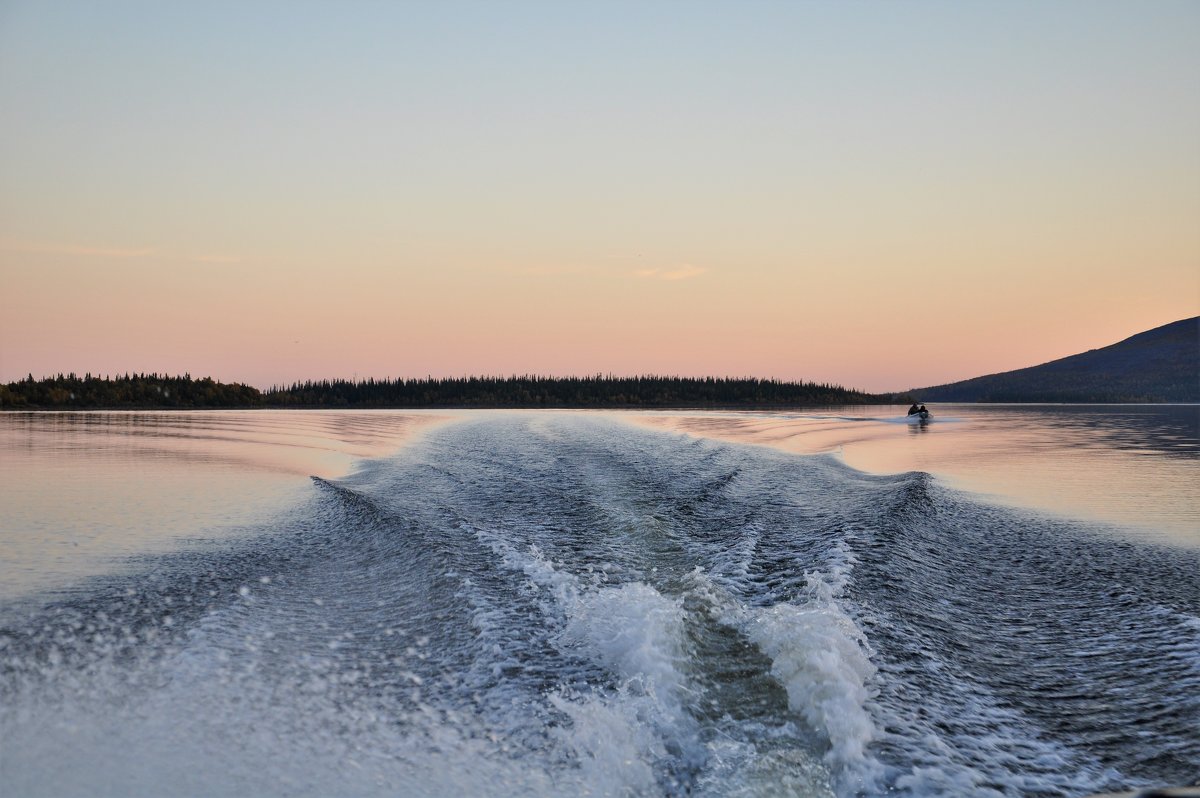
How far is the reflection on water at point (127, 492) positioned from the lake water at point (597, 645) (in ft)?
0.34

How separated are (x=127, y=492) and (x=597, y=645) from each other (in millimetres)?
11576

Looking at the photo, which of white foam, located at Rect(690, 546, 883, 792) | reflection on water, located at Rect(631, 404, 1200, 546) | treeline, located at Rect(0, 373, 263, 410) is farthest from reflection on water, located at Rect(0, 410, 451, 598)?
treeline, located at Rect(0, 373, 263, 410)

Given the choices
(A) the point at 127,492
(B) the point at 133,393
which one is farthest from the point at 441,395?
(A) the point at 127,492

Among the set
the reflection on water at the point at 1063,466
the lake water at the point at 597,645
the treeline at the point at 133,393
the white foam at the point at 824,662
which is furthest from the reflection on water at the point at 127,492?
the treeline at the point at 133,393

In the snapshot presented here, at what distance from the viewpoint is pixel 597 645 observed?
6.05 meters

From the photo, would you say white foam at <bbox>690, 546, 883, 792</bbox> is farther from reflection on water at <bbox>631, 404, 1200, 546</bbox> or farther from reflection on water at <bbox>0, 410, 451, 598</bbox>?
reflection on water at <bbox>0, 410, 451, 598</bbox>

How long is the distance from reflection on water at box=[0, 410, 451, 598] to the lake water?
0.34ft

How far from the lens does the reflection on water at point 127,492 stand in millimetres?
8742

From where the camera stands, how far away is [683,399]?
134625 millimetres

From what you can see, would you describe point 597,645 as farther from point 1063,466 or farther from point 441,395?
point 441,395

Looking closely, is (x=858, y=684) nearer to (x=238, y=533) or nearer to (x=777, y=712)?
(x=777, y=712)

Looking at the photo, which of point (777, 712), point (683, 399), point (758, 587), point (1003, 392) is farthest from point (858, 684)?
point (1003, 392)

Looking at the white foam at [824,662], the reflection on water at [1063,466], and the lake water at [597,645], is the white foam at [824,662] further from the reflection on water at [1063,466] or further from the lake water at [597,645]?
the reflection on water at [1063,466]

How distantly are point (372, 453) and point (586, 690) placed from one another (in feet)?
63.7
